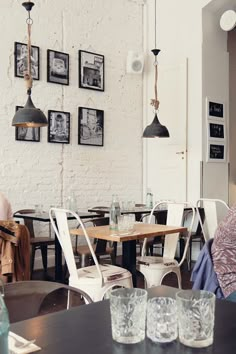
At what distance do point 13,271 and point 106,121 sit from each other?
364cm

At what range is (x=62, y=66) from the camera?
6.08 m

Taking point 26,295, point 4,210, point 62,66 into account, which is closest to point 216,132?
point 62,66

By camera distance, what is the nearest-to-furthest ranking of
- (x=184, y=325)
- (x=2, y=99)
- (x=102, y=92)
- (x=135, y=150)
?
(x=184, y=325)
(x=2, y=99)
(x=102, y=92)
(x=135, y=150)

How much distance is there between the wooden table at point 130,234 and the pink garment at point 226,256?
120 cm

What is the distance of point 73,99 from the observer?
245 inches

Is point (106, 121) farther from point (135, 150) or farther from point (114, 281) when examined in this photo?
point (114, 281)

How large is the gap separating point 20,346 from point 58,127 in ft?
16.7

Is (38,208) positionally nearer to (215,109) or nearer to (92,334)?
(215,109)

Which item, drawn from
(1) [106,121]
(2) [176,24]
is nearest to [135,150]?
(1) [106,121]

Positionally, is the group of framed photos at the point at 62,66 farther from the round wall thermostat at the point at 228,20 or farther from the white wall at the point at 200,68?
the round wall thermostat at the point at 228,20

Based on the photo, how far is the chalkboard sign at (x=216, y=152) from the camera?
6.43 m

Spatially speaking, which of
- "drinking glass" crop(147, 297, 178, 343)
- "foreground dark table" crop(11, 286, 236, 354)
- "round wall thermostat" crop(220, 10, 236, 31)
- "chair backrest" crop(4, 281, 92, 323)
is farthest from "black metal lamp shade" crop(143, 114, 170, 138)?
"drinking glass" crop(147, 297, 178, 343)

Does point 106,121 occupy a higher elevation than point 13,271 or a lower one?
higher

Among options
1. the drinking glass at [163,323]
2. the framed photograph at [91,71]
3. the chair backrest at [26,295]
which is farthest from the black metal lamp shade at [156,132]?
the drinking glass at [163,323]
